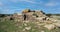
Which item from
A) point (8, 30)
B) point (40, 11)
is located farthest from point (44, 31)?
point (40, 11)

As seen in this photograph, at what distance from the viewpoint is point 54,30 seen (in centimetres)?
1609

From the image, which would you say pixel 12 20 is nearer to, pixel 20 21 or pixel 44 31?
pixel 20 21

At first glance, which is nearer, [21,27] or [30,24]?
[21,27]

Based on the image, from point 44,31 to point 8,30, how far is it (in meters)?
3.86

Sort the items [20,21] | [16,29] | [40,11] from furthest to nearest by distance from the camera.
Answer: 1. [40,11]
2. [20,21]
3. [16,29]

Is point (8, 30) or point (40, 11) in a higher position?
point (40, 11)

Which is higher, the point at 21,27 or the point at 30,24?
the point at 30,24

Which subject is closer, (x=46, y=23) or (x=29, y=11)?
(x=46, y=23)

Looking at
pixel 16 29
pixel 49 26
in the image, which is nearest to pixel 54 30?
pixel 49 26

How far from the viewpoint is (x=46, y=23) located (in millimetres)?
17719

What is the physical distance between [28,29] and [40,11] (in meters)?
5.15

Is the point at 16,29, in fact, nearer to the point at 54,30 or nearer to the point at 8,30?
the point at 8,30

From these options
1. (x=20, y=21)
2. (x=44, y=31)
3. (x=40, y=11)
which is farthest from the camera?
(x=40, y=11)

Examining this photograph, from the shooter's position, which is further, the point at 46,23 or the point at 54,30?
the point at 46,23
